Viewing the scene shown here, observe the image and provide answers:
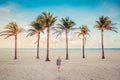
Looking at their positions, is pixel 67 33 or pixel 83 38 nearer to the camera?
pixel 67 33

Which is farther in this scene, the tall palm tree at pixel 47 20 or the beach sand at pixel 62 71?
the tall palm tree at pixel 47 20

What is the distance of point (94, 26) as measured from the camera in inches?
1855

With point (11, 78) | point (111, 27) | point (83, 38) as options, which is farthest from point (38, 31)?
point (11, 78)

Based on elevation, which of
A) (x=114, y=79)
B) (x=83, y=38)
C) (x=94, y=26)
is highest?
(x=94, y=26)

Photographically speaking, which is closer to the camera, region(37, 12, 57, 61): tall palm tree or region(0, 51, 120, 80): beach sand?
region(0, 51, 120, 80): beach sand

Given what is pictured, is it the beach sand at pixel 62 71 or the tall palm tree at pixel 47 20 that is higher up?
the tall palm tree at pixel 47 20

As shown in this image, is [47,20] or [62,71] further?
[47,20]

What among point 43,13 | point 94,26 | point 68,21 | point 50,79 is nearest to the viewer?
point 50,79

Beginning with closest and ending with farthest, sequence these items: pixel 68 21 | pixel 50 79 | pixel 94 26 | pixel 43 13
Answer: pixel 50 79 → pixel 43 13 → pixel 68 21 → pixel 94 26

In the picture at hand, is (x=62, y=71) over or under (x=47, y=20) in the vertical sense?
under

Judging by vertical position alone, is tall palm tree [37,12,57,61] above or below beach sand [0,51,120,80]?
above

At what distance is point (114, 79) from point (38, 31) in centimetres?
3068

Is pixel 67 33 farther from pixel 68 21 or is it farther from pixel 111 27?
pixel 111 27

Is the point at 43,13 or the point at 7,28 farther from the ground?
the point at 43,13
